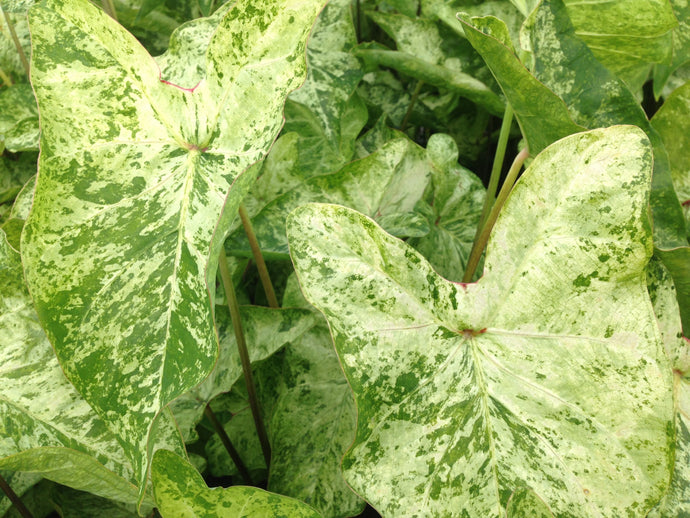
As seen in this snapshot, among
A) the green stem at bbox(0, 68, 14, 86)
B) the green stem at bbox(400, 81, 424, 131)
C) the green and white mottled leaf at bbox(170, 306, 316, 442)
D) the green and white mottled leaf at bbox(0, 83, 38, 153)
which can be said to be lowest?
the green and white mottled leaf at bbox(170, 306, 316, 442)

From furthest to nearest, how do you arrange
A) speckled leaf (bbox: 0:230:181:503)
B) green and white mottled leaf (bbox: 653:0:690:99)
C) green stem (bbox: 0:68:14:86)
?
green stem (bbox: 0:68:14:86) < green and white mottled leaf (bbox: 653:0:690:99) < speckled leaf (bbox: 0:230:181:503)

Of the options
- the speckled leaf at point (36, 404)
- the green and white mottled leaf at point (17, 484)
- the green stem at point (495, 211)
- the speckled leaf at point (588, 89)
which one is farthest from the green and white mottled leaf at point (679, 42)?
the green and white mottled leaf at point (17, 484)

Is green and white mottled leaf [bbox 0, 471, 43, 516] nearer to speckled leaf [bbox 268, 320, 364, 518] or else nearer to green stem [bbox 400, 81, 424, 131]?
speckled leaf [bbox 268, 320, 364, 518]

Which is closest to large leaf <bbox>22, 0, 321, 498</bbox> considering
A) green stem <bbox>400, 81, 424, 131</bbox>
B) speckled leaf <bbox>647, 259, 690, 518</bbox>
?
speckled leaf <bbox>647, 259, 690, 518</bbox>

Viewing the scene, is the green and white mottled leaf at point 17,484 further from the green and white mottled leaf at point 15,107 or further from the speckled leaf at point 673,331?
the speckled leaf at point 673,331

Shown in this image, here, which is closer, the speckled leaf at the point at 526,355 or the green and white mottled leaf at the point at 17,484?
the speckled leaf at the point at 526,355

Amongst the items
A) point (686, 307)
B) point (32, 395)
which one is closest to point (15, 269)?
point (32, 395)
